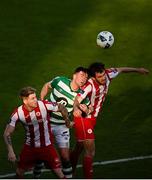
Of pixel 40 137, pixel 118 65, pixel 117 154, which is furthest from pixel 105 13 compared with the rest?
pixel 40 137

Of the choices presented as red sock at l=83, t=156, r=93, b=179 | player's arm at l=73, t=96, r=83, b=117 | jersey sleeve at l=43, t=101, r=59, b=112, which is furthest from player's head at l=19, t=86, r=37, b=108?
red sock at l=83, t=156, r=93, b=179

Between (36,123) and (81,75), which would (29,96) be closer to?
(36,123)

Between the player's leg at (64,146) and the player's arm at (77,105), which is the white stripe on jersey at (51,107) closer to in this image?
the player's arm at (77,105)

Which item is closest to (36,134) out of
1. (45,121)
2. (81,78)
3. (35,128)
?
(35,128)

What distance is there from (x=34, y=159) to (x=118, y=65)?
10607 millimetres

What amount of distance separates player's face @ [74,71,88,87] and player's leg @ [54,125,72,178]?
3.03ft

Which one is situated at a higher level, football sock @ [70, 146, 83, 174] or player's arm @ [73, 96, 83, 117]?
player's arm @ [73, 96, 83, 117]

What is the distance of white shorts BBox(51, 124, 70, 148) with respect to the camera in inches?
596

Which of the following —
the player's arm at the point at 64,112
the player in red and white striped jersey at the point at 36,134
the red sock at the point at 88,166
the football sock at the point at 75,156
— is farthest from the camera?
the football sock at the point at 75,156

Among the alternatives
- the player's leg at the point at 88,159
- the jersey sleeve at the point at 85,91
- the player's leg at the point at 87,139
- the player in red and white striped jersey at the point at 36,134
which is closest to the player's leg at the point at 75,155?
the player's leg at the point at 87,139

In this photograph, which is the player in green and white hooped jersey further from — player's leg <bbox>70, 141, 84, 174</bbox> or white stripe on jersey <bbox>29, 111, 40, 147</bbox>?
white stripe on jersey <bbox>29, 111, 40, 147</bbox>

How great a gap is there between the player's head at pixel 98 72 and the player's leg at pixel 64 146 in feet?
3.78

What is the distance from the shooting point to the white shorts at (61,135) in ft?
49.7

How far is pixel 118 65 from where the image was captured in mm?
24000
